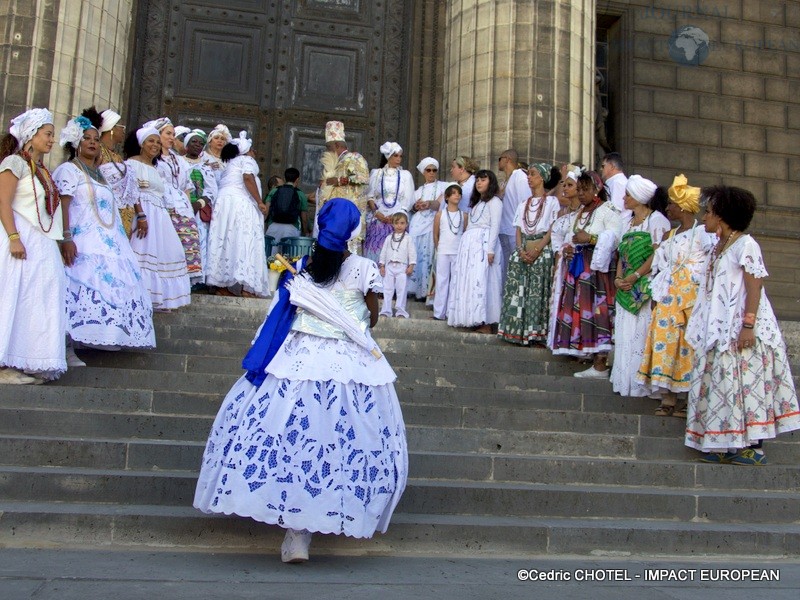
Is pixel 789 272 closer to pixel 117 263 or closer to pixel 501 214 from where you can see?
pixel 501 214

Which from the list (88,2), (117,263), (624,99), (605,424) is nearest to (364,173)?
(88,2)

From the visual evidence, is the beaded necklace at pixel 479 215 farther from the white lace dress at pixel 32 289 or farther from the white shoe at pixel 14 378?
the white shoe at pixel 14 378

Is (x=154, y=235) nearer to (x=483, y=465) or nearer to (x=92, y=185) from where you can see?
(x=92, y=185)

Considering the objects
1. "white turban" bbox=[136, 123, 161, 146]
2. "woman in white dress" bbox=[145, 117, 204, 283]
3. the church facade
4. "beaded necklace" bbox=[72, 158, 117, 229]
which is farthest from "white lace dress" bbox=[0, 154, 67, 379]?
the church facade

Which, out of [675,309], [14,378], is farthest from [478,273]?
[14,378]

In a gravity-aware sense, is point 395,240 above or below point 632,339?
above

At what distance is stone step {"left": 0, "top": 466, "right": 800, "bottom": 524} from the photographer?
5250 mm

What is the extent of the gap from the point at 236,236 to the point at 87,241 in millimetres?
2685

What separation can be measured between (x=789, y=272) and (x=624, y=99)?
154 inches

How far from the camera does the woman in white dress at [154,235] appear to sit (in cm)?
836

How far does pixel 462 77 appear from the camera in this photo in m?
12.1

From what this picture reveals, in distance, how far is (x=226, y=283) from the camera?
9.90m

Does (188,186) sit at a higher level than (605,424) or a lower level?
higher

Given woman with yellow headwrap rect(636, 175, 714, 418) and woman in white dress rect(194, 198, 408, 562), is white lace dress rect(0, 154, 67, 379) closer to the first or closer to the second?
woman in white dress rect(194, 198, 408, 562)
